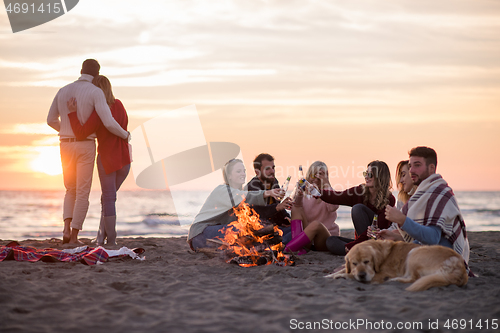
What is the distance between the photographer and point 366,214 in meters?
6.09

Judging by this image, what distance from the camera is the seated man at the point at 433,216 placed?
14.0ft

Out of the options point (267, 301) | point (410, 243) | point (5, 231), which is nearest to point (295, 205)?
point (410, 243)

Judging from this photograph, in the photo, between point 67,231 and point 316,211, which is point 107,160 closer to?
point 67,231

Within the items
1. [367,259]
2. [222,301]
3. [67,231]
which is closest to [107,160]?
[67,231]

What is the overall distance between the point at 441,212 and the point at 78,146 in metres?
5.05

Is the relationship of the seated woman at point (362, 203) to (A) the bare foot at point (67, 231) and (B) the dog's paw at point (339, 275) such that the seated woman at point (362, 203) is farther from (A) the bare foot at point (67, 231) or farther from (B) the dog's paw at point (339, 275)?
(A) the bare foot at point (67, 231)

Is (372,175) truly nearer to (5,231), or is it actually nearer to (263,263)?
(263,263)

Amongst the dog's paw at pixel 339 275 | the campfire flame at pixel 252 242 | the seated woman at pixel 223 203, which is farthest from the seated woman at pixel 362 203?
the dog's paw at pixel 339 275

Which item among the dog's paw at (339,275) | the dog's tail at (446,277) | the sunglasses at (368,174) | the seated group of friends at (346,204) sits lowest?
the dog's paw at (339,275)

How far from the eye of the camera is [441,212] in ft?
14.1

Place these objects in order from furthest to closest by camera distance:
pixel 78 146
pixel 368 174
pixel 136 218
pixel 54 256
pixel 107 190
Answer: pixel 136 218 < pixel 78 146 < pixel 107 190 < pixel 368 174 < pixel 54 256

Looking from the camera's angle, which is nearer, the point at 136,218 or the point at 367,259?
the point at 367,259

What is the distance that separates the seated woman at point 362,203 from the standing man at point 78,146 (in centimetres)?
313

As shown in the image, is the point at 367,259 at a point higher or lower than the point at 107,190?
lower
